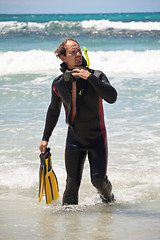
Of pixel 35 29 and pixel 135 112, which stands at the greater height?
pixel 35 29

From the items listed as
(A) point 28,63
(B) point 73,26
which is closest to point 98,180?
(A) point 28,63

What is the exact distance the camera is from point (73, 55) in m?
3.60

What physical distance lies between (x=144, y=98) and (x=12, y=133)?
3986mm

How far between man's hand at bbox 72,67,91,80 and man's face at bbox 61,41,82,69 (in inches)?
5.7

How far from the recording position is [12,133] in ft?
23.7

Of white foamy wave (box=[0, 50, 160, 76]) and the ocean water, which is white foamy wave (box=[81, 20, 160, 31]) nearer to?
white foamy wave (box=[0, 50, 160, 76])

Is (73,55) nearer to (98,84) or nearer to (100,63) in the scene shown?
(98,84)

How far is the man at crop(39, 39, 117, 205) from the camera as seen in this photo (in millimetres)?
3605

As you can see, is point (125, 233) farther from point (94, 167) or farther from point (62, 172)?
point (62, 172)

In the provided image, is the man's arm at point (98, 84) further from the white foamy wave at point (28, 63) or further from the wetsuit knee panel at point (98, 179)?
the white foamy wave at point (28, 63)

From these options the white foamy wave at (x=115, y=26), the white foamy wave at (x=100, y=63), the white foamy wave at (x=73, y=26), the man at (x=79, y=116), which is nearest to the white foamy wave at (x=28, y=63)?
the white foamy wave at (x=100, y=63)

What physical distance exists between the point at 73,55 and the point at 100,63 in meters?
14.4

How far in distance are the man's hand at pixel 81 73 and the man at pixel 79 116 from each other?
4cm

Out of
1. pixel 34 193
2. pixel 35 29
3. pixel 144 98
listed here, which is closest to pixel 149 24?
pixel 35 29
